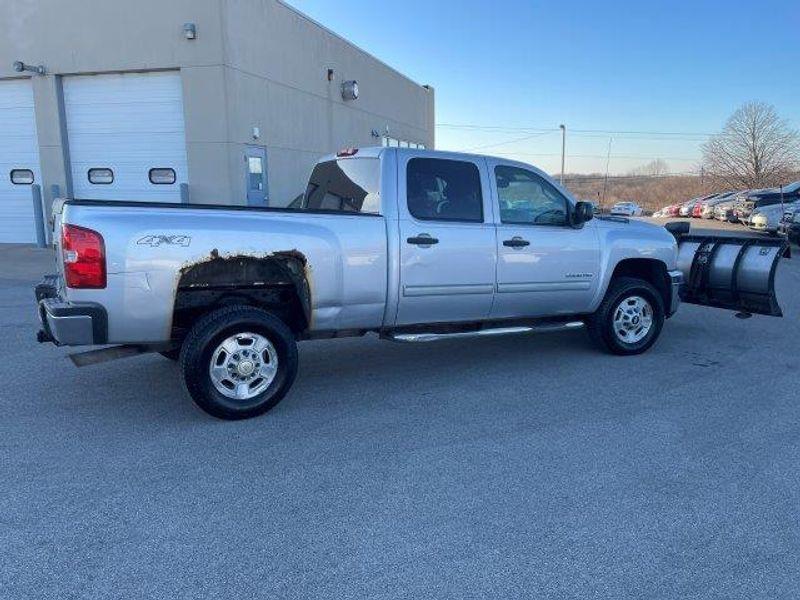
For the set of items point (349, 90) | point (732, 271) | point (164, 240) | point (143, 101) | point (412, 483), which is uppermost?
point (349, 90)

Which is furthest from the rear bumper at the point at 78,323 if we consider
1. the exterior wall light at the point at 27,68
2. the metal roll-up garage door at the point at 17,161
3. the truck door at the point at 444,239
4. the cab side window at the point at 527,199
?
the metal roll-up garage door at the point at 17,161

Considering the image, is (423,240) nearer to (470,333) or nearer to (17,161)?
(470,333)

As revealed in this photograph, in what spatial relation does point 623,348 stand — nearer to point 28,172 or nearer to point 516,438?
point 516,438

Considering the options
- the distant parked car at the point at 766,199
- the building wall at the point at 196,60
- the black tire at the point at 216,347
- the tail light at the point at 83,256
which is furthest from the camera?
the distant parked car at the point at 766,199

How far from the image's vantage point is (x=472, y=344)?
7074mm

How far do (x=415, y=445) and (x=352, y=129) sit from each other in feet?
62.1

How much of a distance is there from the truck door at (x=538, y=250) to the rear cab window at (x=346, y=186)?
3.73 feet

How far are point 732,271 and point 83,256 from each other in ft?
20.9

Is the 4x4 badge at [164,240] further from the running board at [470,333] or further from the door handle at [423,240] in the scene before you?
the running board at [470,333]

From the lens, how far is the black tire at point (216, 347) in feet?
14.6

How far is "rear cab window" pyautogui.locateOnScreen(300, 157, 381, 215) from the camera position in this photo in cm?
535

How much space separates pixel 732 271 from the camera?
6984 mm

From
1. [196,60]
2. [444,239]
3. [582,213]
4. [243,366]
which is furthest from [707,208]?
[243,366]

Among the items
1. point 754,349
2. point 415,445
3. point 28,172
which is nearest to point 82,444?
point 415,445
